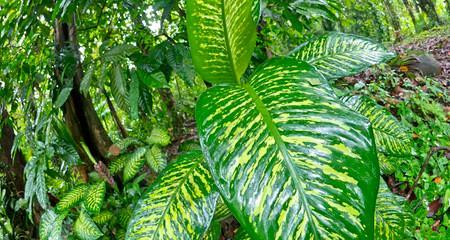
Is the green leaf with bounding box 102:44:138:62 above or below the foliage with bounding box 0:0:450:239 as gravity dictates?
above

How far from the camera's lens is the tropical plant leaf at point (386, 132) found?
0.93m

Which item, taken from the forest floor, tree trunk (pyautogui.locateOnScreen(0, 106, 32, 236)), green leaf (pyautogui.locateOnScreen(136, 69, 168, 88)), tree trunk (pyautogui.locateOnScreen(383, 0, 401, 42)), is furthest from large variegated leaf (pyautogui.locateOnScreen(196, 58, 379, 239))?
tree trunk (pyautogui.locateOnScreen(383, 0, 401, 42))

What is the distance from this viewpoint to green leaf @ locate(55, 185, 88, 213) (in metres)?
1.28

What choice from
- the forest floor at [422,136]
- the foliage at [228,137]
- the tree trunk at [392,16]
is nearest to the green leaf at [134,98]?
the foliage at [228,137]


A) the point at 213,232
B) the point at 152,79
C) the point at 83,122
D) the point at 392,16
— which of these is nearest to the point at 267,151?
the point at 213,232

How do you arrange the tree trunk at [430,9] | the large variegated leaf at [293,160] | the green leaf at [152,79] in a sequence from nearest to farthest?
the large variegated leaf at [293,160] < the green leaf at [152,79] < the tree trunk at [430,9]

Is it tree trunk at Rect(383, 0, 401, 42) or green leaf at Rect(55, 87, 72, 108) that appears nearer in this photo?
green leaf at Rect(55, 87, 72, 108)

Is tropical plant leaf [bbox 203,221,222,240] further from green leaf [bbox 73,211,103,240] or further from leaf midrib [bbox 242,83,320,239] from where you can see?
green leaf [bbox 73,211,103,240]

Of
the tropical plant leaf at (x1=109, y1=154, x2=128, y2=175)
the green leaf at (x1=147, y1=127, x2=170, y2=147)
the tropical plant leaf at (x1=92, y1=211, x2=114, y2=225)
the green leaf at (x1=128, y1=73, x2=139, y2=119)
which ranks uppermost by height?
the green leaf at (x1=128, y1=73, x2=139, y2=119)

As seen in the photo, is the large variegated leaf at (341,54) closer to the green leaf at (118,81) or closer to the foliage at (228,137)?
the foliage at (228,137)

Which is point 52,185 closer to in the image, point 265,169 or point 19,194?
point 19,194

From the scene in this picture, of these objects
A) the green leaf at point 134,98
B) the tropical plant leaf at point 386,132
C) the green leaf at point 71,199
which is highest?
the green leaf at point 134,98

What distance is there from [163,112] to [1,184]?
87cm

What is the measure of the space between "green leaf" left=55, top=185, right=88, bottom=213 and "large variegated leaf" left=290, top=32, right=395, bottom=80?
901mm
